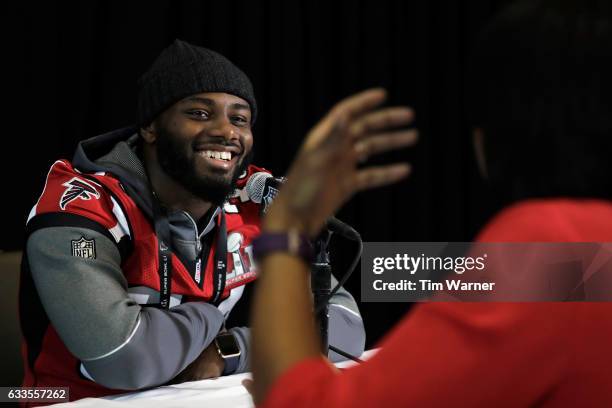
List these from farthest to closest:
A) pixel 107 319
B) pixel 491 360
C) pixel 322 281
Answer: pixel 107 319 → pixel 322 281 → pixel 491 360

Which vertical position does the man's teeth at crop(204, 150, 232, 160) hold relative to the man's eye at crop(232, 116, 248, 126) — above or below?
below

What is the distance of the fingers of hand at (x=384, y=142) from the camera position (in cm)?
60

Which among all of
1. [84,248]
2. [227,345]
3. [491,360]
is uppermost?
[491,360]

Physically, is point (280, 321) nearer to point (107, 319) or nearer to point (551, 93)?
point (551, 93)

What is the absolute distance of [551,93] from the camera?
1.78 ft

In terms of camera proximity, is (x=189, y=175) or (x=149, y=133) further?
(x=149, y=133)

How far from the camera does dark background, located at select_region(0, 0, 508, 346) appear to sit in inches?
96.0

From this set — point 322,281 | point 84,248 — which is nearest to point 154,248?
point 84,248

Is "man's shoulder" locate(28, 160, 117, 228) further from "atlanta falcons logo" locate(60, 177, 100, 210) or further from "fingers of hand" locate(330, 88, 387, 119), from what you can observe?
"fingers of hand" locate(330, 88, 387, 119)

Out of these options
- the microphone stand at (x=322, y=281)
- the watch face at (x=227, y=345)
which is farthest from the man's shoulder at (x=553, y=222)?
the watch face at (x=227, y=345)

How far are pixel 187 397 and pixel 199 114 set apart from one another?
2.84 ft

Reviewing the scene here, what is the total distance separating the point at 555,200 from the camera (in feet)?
1.86

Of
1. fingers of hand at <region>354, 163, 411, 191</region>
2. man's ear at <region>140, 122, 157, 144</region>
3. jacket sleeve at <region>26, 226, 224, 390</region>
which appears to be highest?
fingers of hand at <region>354, 163, 411, 191</region>

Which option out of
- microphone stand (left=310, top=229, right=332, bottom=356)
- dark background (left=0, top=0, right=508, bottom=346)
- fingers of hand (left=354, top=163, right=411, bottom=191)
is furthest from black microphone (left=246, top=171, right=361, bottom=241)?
dark background (left=0, top=0, right=508, bottom=346)
